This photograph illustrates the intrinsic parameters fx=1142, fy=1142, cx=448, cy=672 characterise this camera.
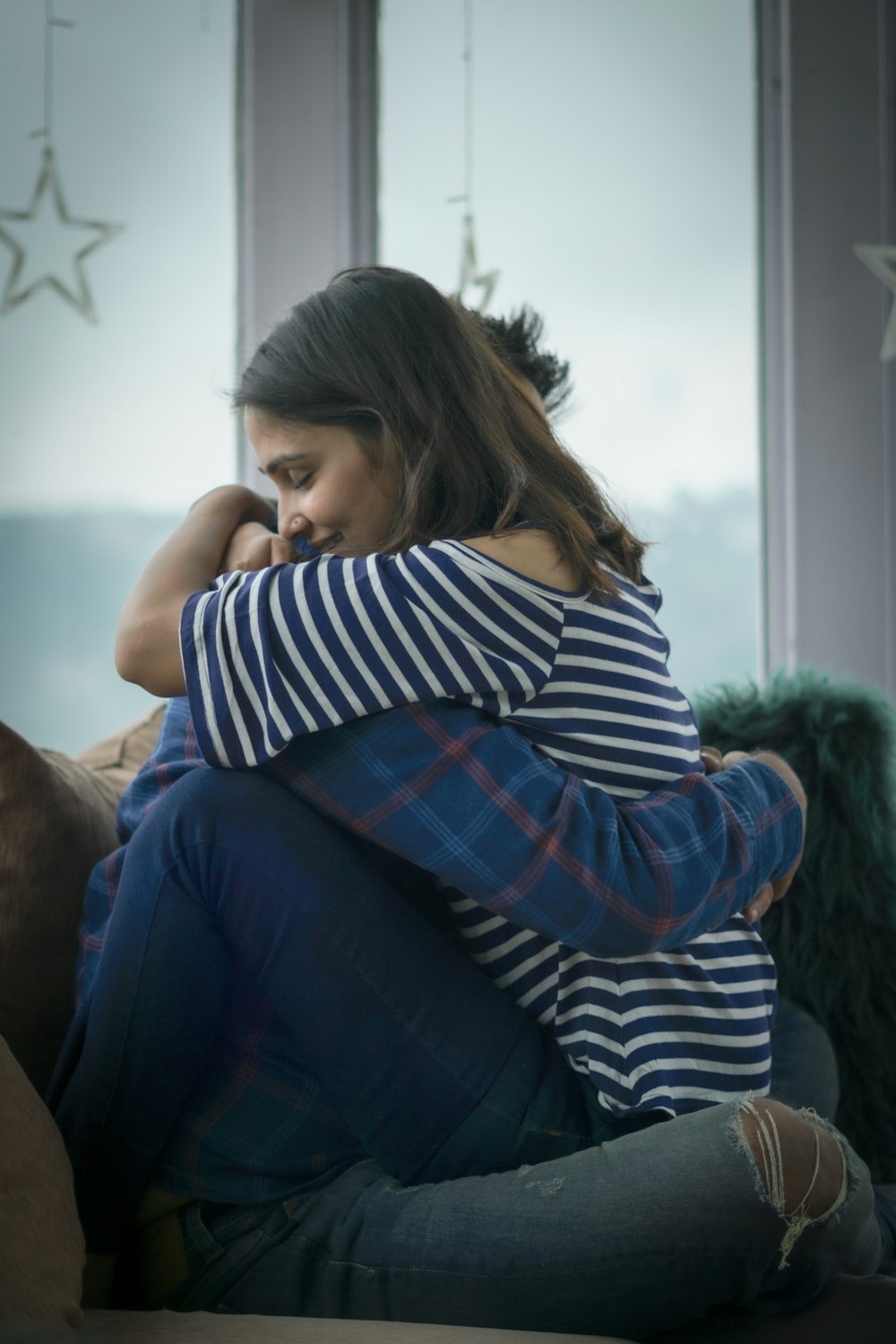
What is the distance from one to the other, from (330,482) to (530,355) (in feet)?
1.23

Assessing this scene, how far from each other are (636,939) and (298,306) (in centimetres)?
64

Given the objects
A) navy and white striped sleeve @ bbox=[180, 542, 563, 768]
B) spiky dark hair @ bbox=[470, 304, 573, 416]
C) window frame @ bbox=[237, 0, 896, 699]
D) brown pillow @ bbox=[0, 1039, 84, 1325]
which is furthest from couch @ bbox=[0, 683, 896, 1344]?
window frame @ bbox=[237, 0, 896, 699]

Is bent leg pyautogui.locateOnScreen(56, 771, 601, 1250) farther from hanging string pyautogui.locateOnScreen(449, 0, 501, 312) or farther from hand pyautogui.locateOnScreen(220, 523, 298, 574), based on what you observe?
hanging string pyautogui.locateOnScreen(449, 0, 501, 312)

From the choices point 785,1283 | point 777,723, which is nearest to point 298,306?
point 777,723

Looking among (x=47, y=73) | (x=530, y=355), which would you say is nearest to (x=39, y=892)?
(x=530, y=355)

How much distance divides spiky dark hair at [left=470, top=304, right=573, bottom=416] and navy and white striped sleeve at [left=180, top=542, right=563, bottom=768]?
0.45 metres

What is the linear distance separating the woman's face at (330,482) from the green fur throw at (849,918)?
0.57 metres

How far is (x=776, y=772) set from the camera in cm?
102

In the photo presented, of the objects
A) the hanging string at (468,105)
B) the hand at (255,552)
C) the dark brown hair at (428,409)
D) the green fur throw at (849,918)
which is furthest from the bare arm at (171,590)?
the hanging string at (468,105)

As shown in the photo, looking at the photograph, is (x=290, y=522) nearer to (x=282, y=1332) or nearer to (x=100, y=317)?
(x=282, y=1332)

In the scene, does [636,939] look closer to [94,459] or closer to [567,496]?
[567,496]

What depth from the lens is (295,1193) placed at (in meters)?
0.88

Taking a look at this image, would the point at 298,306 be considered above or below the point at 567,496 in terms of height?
above

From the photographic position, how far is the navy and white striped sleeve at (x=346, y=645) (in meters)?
0.81
